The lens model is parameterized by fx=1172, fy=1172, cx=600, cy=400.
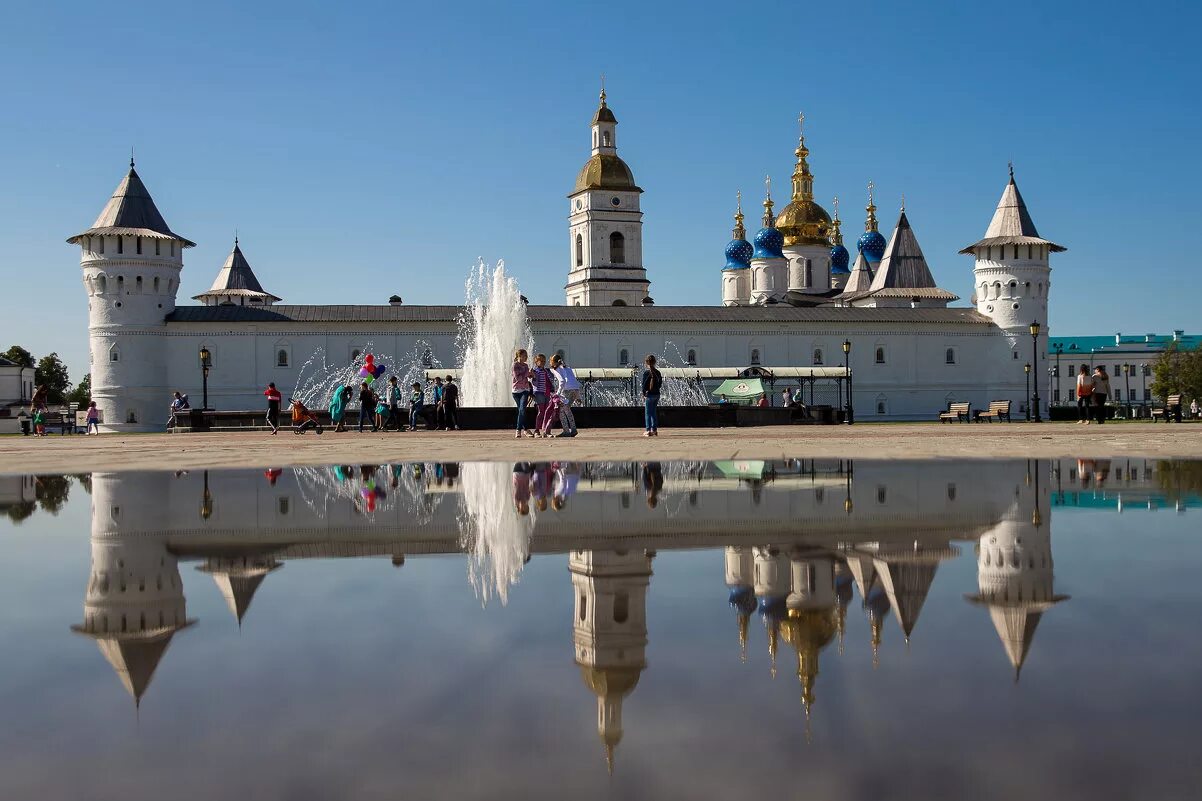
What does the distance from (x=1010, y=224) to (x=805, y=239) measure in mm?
16953

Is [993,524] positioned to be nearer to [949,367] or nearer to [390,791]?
[390,791]

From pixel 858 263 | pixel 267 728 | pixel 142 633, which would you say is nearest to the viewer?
pixel 267 728

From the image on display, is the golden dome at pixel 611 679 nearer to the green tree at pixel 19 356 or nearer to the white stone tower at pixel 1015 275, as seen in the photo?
the white stone tower at pixel 1015 275

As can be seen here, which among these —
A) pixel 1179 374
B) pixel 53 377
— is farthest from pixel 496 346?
pixel 53 377

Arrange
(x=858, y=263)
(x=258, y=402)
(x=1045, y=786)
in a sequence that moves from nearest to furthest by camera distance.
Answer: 1. (x=1045, y=786)
2. (x=258, y=402)
3. (x=858, y=263)

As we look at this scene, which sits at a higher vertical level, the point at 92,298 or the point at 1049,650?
the point at 92,298

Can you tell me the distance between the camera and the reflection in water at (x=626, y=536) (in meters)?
2.97

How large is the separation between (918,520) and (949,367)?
160ft

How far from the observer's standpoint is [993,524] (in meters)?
5.09

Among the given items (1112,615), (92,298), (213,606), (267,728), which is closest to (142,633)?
(213,606)

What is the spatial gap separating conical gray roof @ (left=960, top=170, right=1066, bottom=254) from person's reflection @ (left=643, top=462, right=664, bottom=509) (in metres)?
46.1

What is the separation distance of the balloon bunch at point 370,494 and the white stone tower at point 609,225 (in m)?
55.6

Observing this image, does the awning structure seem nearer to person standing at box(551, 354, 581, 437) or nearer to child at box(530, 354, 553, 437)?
person standing at box(551, 354, 581, 437)

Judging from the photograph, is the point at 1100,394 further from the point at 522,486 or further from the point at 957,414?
the point at 522,486
